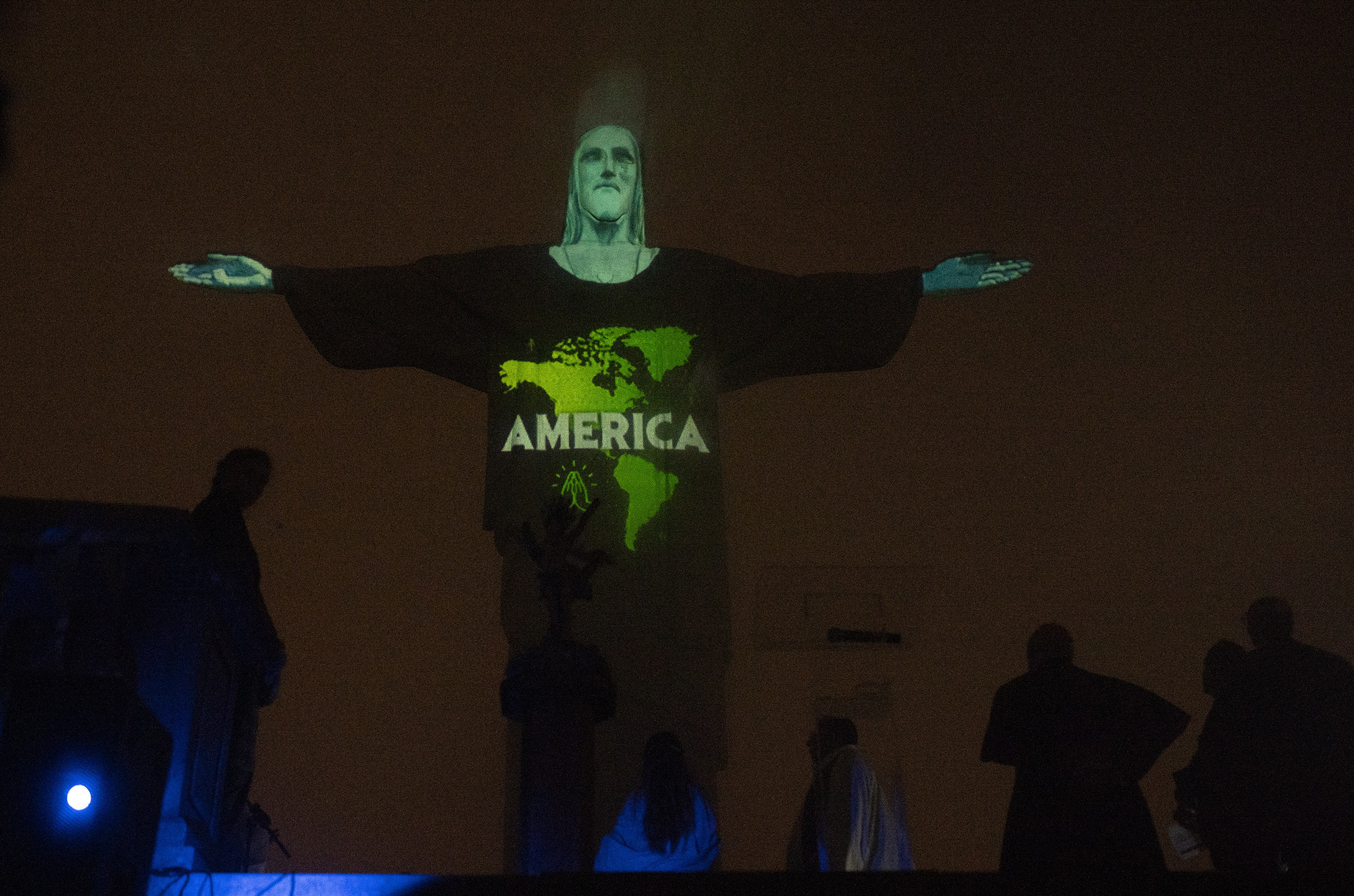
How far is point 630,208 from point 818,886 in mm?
3358

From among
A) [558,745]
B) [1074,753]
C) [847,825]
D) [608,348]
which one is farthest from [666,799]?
[608,348]

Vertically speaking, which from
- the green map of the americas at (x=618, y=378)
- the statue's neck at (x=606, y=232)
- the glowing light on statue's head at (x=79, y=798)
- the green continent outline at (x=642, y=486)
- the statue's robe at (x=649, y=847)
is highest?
the statue's neck at (x=606, y=232)

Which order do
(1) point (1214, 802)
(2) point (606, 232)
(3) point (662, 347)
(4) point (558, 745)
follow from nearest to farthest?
(4) point (558, 745), (1) point (1214, 802), (3) point (662, 347), (2) point (606, 232)

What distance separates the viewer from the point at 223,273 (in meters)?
5.34

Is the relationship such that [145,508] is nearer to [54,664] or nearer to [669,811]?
[54,664]

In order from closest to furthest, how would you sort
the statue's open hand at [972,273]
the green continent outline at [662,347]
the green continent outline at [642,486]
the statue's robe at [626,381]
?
the statue's robe at [626,381] < the green continent outline at [642,486] < the green continent outline at [662,347] < the statue's open hand at [972,273]

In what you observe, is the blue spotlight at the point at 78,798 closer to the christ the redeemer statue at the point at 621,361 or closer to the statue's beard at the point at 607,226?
the christ the redeemer statue at the point at 621,361

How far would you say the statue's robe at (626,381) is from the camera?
4.84 m

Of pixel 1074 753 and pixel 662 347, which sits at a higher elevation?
pixel 662 347

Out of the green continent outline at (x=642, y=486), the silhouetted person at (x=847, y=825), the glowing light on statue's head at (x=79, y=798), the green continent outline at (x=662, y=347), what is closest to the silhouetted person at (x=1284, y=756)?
the silhouetted person at (x=847, y=825)

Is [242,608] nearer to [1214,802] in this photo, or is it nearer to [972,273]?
[1214,802]

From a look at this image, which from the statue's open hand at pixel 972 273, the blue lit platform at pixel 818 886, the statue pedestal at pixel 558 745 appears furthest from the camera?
the statue's open hand at pixel 972 273

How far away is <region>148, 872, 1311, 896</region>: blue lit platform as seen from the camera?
2.89 m

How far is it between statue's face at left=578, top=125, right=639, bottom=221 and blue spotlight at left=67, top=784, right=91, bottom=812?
11.2ft
